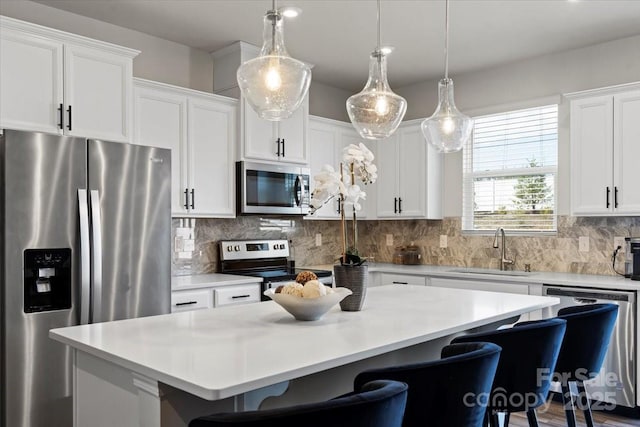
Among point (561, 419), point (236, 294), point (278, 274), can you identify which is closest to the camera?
point (561, 419)

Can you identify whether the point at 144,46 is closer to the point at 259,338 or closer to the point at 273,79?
the point at 273,79

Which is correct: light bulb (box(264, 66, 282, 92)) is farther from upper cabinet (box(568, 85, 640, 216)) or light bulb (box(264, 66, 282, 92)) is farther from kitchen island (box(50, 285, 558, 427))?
upper cabinet (box(568, 85, 640, 216))

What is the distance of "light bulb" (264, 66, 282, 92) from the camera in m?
2.01

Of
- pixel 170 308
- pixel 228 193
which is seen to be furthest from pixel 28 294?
pixel 228 193

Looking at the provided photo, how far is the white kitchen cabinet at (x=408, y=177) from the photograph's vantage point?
4.98m

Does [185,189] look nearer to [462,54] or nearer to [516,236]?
[462,54]

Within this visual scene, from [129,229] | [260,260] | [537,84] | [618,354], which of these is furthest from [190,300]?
[537,84]

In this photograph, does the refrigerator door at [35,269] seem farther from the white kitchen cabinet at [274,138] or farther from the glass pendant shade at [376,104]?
the white kitchen cabinet at [274,138]

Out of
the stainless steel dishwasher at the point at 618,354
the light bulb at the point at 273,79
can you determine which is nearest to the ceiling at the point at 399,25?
the light bulb at the point at 273,79

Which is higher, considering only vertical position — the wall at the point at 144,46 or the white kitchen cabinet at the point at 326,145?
the wall at the point at 144,46

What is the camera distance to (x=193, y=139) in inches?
156

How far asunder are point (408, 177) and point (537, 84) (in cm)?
139

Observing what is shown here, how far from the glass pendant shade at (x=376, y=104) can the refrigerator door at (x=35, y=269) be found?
150 centimetres

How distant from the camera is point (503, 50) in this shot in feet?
14.3
